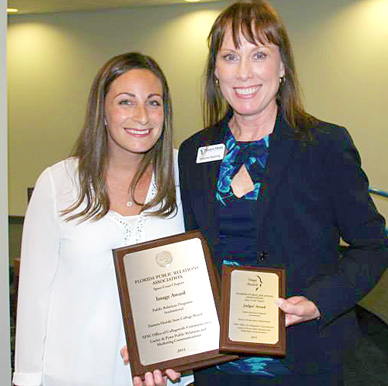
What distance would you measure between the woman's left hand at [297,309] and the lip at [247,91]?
0.71 metres

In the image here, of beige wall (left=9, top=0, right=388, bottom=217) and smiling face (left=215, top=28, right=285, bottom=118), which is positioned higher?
beige wall (left=9, top=0, right=388, bottom=217)

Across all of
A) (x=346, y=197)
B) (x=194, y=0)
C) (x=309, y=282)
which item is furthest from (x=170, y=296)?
(x=194, y=0)

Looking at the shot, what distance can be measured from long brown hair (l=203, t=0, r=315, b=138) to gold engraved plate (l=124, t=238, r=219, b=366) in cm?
59

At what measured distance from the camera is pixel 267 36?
1.94m

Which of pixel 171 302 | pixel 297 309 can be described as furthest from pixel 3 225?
pixel 297 309

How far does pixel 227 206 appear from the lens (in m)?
1.98

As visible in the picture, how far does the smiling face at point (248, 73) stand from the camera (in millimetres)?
1947

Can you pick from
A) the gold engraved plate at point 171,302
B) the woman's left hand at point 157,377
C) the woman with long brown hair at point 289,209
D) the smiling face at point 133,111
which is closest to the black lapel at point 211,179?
the woman with long brown hair at point 289,209

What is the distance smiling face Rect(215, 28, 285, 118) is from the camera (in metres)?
1.95

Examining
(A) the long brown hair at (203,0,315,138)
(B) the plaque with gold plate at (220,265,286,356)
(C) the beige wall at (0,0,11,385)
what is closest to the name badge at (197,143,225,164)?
(A) the long brown hair at (203,0,315,138)

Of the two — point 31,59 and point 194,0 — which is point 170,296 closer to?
point 194,0

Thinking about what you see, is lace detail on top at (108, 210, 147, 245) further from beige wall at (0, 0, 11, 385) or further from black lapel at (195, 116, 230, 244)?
beige wall at (0, 0, 11, 385)

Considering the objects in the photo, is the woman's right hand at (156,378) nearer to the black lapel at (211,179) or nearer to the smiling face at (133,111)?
the black lapel at (211,179)

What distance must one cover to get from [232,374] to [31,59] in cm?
906
